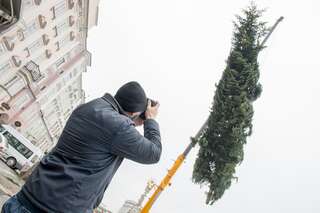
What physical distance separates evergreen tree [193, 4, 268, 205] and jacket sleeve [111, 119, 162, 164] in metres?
13.1

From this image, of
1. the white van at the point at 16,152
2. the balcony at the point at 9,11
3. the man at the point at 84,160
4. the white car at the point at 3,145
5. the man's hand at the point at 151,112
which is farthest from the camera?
the white van at the point at 16,152

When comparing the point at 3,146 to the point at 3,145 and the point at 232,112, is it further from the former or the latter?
the point at 232,112

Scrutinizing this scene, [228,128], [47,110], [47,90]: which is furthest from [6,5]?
[47,110]

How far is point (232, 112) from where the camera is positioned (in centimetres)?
1544

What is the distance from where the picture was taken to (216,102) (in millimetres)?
16156

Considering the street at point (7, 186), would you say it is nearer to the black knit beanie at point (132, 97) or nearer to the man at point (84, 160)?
the man at point (84, 160)

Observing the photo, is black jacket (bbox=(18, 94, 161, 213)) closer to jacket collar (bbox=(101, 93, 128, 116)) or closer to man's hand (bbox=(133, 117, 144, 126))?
jacket collar (bbox=(101, 93, 128, 116))

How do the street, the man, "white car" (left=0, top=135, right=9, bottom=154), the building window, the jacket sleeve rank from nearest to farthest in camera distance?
1. the man
2. the jacket sleeve
3. the street
4. "white car" (left=0, top=135, right=9, bottom=154)
5. the building window

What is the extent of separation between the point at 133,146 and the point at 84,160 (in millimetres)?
380

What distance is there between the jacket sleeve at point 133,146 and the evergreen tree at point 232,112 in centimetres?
1307

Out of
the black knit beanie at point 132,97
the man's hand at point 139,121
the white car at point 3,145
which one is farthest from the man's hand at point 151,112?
the white car at point 3,145

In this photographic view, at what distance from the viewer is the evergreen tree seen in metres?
15.4

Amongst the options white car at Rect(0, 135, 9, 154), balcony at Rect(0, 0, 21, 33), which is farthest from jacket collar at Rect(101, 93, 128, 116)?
balcony at Rect(0, 0, 21, 33)

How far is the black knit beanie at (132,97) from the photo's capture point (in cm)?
261
